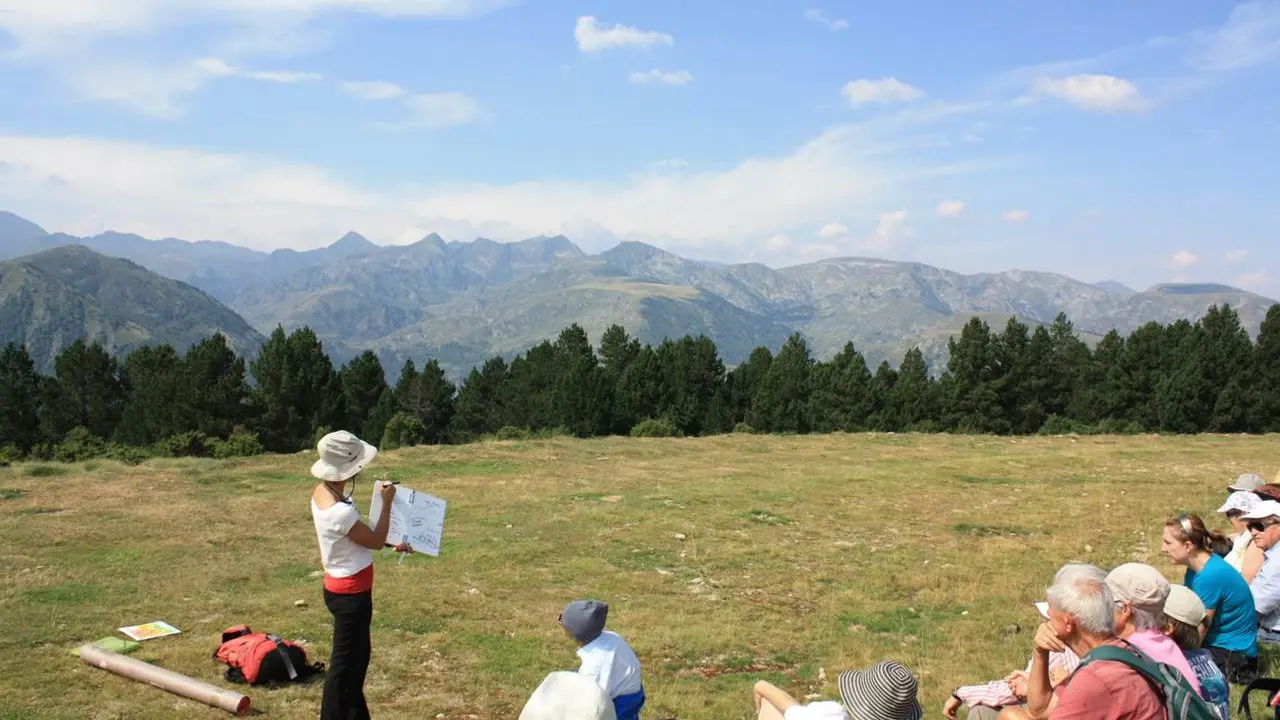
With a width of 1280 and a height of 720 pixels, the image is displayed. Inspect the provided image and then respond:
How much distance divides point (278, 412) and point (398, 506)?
66.0 metres

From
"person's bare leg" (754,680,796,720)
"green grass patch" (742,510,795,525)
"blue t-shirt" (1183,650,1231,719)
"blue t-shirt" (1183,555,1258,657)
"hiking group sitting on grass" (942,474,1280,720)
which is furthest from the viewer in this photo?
"green grass patch" (742,510,795,525)

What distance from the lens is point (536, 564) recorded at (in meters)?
15.4

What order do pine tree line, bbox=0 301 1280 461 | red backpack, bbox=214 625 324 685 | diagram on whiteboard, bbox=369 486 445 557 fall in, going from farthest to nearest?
pine tree line, bbox=0 301 1280 461 → red backpack, bbox=214 625 324 685 → diagram on whiteboard, bbox=369 486 445 557

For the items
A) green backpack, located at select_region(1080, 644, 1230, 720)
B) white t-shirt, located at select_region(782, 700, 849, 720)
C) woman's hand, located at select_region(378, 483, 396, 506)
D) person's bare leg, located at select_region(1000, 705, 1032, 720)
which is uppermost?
woman's hand, located at select_region(378, 483, 396, 506)

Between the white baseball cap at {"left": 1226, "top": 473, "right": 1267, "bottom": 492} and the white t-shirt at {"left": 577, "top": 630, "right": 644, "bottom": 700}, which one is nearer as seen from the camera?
the white t-shirt at {"left": 577, "top": 630, "right": 644, "bottom": 700}

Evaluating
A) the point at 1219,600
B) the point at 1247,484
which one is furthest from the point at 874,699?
the point at 1247,484

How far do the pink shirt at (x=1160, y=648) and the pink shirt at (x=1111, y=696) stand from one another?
1076mm

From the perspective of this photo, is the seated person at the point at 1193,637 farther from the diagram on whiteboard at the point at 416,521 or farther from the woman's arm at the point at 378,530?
the woman's arm at the point at 378,530

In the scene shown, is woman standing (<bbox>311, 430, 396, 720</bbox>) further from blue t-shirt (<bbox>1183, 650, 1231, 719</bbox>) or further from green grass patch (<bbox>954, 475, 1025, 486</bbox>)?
green grass patch (<bbox>954, 475, 1025, 486</bbox>)

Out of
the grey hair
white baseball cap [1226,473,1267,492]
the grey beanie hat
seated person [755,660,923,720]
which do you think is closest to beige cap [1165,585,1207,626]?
the grey hair

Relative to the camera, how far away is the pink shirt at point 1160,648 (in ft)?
19.2

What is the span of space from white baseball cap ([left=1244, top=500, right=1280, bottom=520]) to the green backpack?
5.32m

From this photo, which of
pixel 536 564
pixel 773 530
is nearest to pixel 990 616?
pixel 773 530

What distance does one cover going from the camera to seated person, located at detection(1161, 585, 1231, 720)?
670 cm
